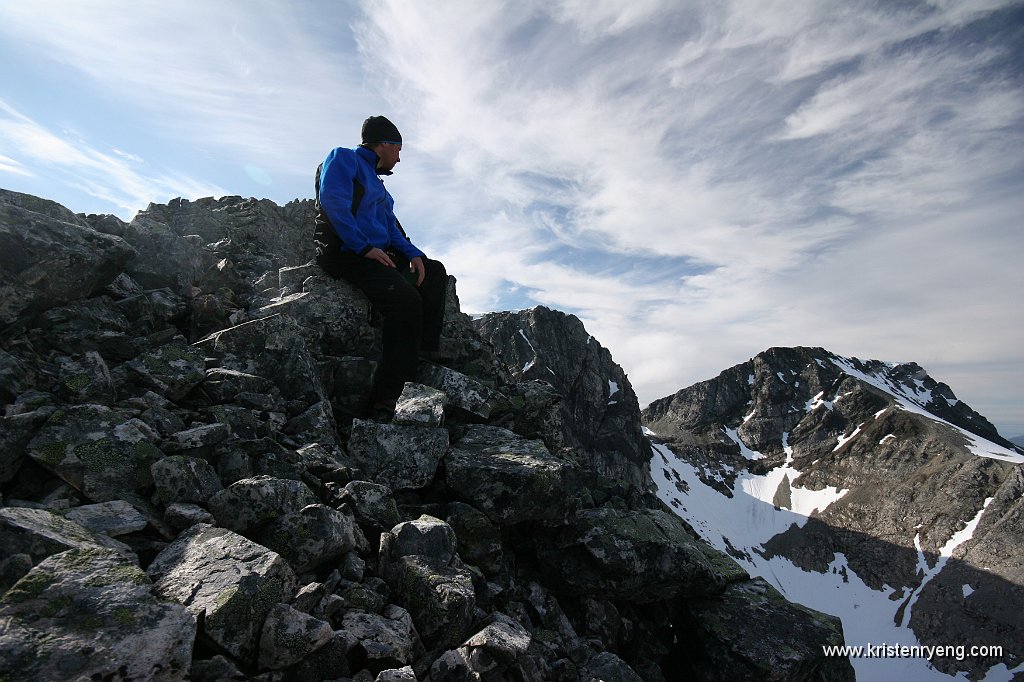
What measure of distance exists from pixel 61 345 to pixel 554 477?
864 cm

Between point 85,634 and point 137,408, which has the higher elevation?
point 137,408

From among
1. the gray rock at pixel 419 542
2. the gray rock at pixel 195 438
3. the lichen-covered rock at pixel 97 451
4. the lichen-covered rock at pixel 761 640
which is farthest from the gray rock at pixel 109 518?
the lichen-covered rock at pixel 761 640

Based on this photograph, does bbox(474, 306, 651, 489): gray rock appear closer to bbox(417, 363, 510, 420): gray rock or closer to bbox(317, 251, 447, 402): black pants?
bbox(417, 363, 510, 420): gray rock

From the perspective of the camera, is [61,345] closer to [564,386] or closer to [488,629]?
[488,629]

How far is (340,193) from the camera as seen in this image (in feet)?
34.3

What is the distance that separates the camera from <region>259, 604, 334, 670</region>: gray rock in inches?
177

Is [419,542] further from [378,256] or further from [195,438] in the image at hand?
[378,256]

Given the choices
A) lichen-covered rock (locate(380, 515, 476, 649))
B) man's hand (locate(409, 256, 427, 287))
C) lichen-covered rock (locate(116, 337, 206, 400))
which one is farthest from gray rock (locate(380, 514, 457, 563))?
man's hand (locate(409, 256, 427, 287))

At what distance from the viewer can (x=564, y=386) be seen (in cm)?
18625

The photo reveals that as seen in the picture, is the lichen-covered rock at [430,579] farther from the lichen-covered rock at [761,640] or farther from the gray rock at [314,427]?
the lichen-covered rock at [761,640]

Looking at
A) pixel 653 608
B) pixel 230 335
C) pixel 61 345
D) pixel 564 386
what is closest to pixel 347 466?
pixel 230 335

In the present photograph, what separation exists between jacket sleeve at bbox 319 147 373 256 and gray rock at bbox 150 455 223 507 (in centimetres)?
575

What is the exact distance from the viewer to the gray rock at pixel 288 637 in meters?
4.49

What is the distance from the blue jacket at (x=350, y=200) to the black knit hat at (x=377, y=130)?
0.27m
